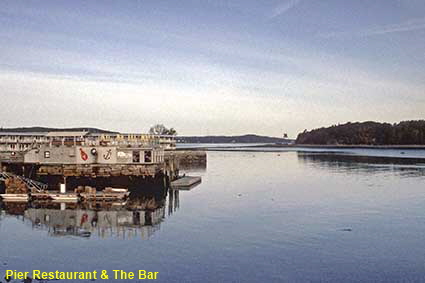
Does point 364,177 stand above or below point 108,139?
below

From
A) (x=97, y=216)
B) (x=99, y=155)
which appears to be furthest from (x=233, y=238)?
(x=99, y=155)

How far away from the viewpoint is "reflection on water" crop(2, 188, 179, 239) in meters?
38.5

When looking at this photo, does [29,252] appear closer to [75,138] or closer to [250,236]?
[250,236]

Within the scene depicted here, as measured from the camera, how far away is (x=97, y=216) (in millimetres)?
44688

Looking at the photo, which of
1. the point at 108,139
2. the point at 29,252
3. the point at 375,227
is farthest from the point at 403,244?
the point at 108,139

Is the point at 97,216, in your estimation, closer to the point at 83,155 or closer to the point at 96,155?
the point at 96,155

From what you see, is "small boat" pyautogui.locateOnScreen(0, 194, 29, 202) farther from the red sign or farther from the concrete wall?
the red sign

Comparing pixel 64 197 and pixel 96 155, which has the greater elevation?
pixel 96 155

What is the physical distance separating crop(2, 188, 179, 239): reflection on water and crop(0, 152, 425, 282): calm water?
0.11 metres

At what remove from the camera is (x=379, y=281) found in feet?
82.8

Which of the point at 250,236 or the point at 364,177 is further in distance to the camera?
the point at 364,177

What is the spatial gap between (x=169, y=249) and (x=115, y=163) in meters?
31.8

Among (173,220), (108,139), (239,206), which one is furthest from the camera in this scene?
(108,139)

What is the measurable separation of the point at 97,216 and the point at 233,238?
1657 cm
